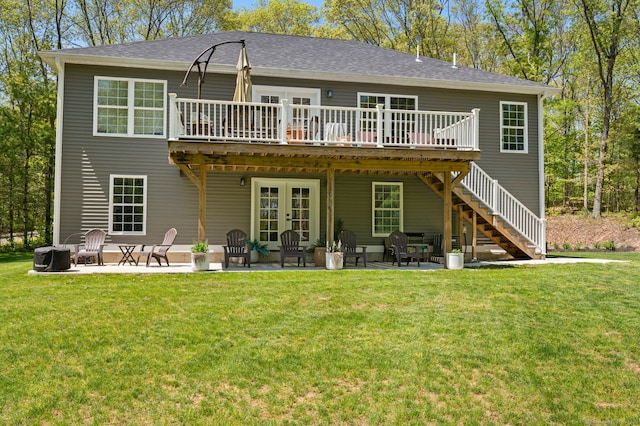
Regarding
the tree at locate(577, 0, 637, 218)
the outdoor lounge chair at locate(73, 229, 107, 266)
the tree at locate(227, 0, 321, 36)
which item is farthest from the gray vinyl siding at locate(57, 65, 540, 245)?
the tree at locate(227, 0, 321, 36)

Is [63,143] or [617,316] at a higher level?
[63,143]

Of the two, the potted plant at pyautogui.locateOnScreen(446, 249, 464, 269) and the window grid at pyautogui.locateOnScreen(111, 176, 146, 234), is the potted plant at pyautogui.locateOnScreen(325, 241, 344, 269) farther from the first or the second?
the window grid at pyautogui.locateOnScreen(111, 176, 146, 234)

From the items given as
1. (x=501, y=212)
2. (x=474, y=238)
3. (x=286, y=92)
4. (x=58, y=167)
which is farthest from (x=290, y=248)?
(x=58, y=167)

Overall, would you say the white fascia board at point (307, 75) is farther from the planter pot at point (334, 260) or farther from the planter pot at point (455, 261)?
the planter pot at point (455, 261)

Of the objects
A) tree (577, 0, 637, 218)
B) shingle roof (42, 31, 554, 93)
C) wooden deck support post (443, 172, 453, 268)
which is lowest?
wooden deck support post (443, 172, 453, 268)

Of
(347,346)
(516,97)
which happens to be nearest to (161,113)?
(347,346)

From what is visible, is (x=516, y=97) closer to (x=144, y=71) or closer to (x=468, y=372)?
(x=144, y=71)

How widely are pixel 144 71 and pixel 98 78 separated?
1148 mm

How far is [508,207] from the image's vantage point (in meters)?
13.1

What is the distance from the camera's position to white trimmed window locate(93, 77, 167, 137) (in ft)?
41.9

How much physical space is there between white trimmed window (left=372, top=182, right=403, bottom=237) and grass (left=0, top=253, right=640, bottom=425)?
19.4ft

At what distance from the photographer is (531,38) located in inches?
1030

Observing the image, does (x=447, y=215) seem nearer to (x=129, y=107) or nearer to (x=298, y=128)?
(x=298, y=128)

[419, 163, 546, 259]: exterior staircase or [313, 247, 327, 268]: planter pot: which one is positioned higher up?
[419, 163, 546, 259]: exterior staircase
